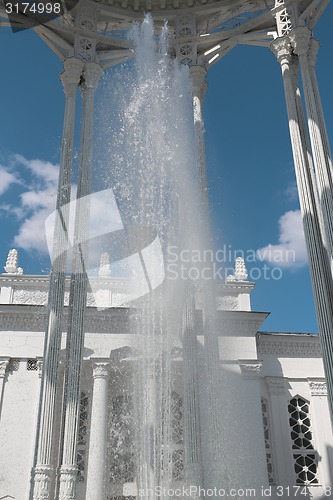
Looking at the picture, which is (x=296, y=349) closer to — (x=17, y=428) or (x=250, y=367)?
(x=250, y=367)

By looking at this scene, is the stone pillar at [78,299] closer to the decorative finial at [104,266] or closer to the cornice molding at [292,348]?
the decorative finial at [104,266]

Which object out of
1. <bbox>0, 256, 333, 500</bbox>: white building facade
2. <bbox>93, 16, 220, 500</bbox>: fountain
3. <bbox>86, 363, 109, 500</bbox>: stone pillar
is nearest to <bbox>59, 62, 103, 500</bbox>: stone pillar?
<bbox>93, 16, 220, 500</bbox>: fountain

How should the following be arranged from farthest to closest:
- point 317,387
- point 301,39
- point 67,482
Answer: point 317,387 → point 301,39 → point 67,482

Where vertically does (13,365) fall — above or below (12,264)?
below

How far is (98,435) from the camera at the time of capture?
16922 millimetres

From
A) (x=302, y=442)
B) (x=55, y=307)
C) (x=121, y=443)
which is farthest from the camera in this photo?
(x=302, y=442)

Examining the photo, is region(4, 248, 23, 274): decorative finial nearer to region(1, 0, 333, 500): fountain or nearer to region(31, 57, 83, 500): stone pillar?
region(1, 0, 333, 500): fountain

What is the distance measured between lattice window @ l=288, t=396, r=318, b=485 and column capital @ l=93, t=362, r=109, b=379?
6.82 m

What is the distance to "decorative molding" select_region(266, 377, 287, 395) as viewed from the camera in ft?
65.3

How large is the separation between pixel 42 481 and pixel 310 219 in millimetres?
7639

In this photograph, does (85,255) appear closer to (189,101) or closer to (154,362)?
(154,362)

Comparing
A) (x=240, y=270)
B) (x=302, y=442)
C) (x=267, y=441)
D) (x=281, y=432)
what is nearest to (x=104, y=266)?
(x=240, y=270)

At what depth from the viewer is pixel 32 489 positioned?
10609 mm

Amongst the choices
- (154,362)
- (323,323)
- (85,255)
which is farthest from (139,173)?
(323,323)
